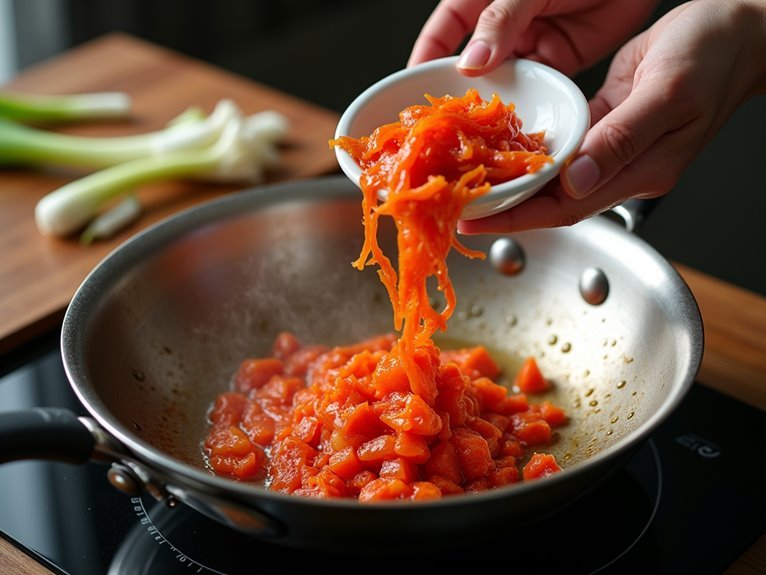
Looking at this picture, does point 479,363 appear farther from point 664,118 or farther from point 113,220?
point 113,220

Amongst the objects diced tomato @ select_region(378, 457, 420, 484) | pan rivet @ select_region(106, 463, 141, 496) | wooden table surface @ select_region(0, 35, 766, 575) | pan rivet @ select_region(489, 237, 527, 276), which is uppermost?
pan rivet @ select_region(106, 463, 141, 496)

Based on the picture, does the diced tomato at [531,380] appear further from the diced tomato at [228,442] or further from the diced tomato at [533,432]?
the diced tomato at [228,442]

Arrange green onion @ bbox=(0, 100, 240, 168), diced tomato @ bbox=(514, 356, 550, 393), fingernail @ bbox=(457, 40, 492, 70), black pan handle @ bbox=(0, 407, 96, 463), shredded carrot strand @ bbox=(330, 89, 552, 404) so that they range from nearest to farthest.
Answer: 1. black pan handle @ bbox=(0, 407, 96, 463)
2. shredded carrot strand @ bbox=(330, 89, 552, 404)
3. fingernail @ bbox=(457, 40, 492, 70)
4. diced tomato @ bbox=(514, 356, 550, 393)
5. green onion @ bbox=(0, 100, 240, 168)

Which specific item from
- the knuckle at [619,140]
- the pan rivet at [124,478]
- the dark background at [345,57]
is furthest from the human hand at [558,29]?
the pan rivet at [124,478]

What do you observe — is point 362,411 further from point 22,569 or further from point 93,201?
point 93,201

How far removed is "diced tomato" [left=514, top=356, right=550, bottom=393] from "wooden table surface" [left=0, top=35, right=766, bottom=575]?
0.26 m

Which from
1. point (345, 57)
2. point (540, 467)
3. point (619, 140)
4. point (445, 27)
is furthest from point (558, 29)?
point (345, 57)

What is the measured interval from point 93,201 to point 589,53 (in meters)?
0.97

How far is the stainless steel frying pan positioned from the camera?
0.98 meters

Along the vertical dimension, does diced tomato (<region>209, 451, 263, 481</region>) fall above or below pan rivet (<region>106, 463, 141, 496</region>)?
below

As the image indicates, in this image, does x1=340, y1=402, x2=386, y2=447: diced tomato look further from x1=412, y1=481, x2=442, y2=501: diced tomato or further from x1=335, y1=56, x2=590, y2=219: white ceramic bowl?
x1=335, y1=56, x2=590, y2=219: white ceramic bowl

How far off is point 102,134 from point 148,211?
334 millimetres

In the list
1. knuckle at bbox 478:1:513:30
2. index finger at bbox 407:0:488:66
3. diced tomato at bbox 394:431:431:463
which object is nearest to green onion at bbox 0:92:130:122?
index finger at bbox 407:0:488:66

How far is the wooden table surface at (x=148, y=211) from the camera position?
152 centimetres
